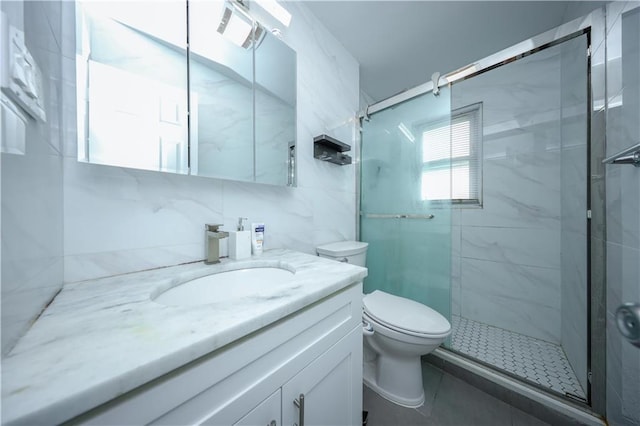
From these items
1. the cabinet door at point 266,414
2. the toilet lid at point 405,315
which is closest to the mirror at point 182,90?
the cabinet door at point 266,414

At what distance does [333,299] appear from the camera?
65 cm

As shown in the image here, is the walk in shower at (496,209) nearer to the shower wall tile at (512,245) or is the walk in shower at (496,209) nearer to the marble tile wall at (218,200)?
the shower wall tile at (512,245)

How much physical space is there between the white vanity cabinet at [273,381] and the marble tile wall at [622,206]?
99cm

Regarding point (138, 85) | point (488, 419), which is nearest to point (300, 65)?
point (138, 85)

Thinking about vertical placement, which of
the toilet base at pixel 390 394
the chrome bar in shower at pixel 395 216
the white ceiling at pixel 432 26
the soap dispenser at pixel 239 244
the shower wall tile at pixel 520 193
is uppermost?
the white ceiling at pixel 432 26

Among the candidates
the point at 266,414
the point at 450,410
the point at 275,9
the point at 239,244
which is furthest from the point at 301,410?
the point at 275,9

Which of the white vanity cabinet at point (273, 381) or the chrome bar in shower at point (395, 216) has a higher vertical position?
the chrome bar in shower at point (395, 216)

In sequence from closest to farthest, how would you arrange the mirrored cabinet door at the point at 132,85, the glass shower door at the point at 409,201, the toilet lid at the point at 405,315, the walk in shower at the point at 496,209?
the mirrored cabinet door at the point at 132,85 → the toilet lid at the point at 405,315 → the walk in shower at the point at 496,209 → the glass shower door at the point at 409,201

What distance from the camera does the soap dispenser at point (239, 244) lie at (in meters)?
0.90

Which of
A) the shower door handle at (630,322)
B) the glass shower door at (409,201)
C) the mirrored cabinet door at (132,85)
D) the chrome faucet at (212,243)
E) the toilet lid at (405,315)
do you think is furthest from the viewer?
the glass shower door at (409,201)

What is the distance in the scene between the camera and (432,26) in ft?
4.64

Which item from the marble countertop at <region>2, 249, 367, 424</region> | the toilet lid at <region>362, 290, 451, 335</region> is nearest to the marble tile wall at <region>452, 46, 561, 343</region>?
the toilet lid at <region>362, 290, 451, 335</region>

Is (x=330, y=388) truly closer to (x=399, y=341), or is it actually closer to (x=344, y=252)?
(x=399, y=341)

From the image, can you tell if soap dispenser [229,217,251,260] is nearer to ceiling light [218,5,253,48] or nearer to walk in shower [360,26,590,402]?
ceiling light [218,5,253,48]
